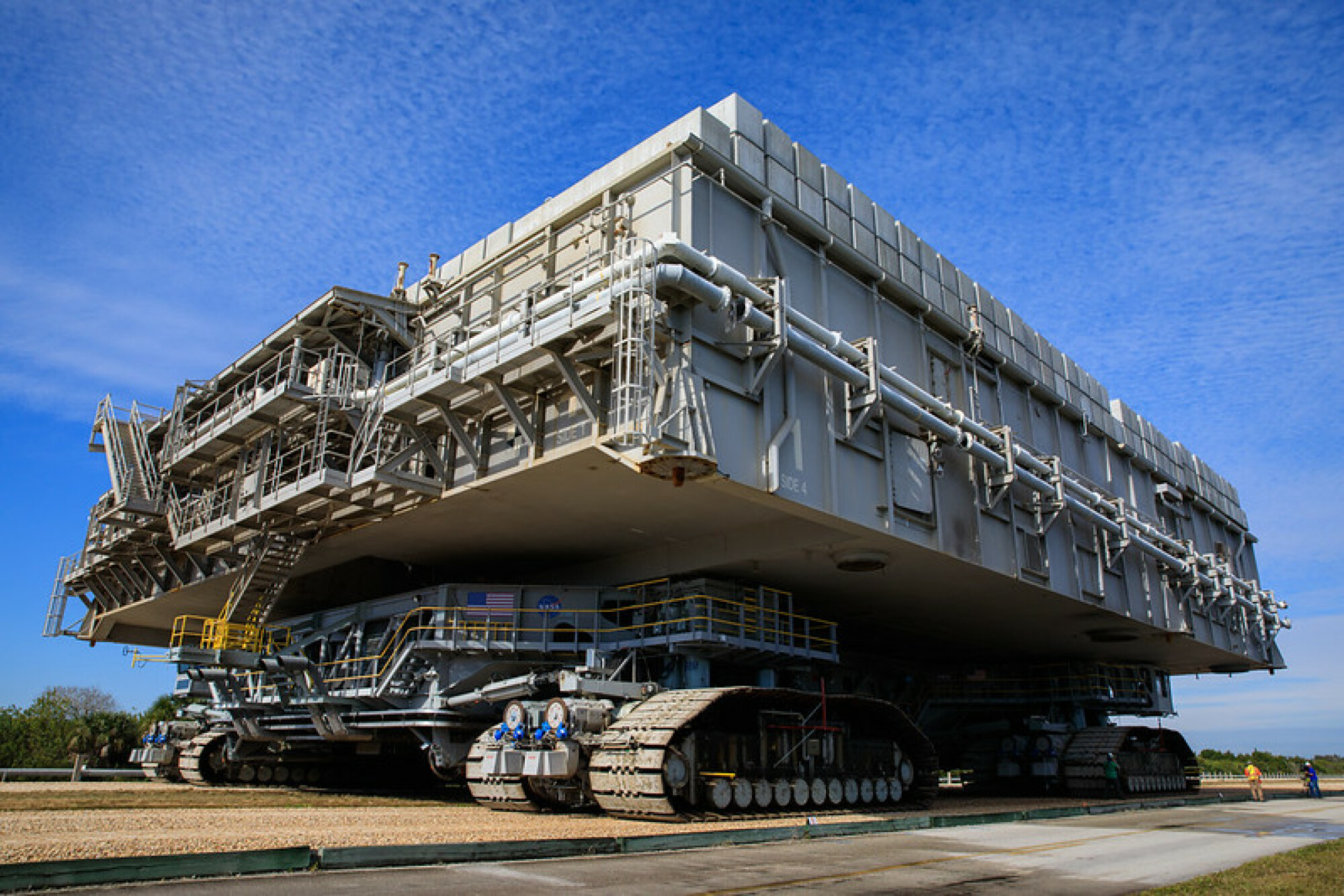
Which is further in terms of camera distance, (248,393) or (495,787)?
(248,393)

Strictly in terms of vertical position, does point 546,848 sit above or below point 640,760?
below

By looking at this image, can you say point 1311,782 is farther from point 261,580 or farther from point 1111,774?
point 261,580

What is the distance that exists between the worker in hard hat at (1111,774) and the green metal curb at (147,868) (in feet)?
79.4

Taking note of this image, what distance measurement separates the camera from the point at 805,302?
19.4 m

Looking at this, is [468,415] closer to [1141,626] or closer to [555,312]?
[555,312]

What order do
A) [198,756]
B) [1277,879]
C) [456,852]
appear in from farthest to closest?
[198,756]
[1277,879]
[456,852]

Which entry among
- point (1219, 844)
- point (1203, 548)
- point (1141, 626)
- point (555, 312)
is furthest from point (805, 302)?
point (1203, 548)

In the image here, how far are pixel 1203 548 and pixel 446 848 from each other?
37622 millimetres

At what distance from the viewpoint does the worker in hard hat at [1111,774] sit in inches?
1009

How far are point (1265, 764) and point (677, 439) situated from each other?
225 ft

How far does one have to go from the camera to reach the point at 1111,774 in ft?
84.1

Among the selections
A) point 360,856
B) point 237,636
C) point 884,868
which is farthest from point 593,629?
point 360,856

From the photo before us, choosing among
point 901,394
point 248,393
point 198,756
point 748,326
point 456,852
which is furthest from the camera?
point 248,393

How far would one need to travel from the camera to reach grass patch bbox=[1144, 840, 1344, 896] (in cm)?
778
